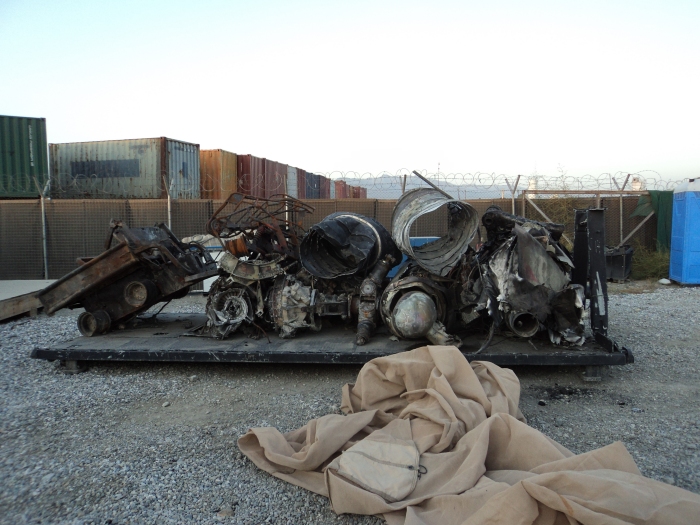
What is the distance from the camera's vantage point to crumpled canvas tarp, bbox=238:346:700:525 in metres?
2.47

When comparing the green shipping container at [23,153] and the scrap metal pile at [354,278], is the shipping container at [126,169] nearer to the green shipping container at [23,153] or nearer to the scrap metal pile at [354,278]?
the green shipping container at [23,153]

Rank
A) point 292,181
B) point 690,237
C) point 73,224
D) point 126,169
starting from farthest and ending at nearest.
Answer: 1. point 292,181
2. point 126,169
3. point 73,224
4. point 690,237

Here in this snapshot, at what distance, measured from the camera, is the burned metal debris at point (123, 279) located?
6.18 meters

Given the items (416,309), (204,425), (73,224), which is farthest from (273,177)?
(204,425)

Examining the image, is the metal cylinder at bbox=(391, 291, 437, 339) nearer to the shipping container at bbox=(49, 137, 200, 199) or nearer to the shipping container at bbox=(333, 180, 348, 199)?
the shipping container at bbox=(49, 137, 200, 199)

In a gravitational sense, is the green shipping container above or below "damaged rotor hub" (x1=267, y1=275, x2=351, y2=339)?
above

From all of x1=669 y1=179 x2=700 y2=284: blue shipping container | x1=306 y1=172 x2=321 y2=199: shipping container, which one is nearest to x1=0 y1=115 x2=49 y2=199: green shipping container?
x1=306 y1=172 x2=321 y2=199: shipping container

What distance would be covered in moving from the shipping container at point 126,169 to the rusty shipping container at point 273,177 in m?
2.54

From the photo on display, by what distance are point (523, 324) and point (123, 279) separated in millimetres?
4678

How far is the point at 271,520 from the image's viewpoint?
314 cm

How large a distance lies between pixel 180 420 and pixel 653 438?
3.85 metres

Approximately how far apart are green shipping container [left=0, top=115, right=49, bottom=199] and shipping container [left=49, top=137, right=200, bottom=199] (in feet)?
3.92

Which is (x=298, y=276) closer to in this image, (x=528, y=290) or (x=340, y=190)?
(x=528, y=290)

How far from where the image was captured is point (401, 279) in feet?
18.9
